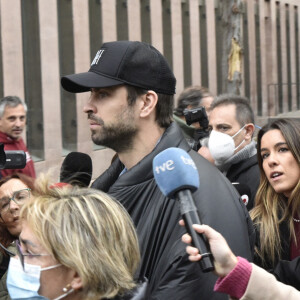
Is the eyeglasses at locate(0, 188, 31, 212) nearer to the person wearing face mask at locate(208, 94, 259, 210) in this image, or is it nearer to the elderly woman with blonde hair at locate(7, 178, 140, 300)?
the person wearing face mask at locate(208, 94, 259, 210)

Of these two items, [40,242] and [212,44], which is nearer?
[40,242]

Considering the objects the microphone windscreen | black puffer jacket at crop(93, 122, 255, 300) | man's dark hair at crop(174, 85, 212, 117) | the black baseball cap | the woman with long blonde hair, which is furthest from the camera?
man's dark hair at crop(174, 85, 212, 117)

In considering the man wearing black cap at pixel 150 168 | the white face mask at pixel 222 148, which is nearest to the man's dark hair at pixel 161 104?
the man wearing black cap at pixel 150 168

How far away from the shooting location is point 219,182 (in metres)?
3.17

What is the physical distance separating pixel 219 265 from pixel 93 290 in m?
0.46

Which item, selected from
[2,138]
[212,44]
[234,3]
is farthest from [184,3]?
[2,138]

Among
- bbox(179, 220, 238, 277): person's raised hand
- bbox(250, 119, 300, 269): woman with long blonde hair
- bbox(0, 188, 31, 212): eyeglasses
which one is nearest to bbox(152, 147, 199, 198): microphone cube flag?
bbox(179, 220, 238, 277): person's raised hand

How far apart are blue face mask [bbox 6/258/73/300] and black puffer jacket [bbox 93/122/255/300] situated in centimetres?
40

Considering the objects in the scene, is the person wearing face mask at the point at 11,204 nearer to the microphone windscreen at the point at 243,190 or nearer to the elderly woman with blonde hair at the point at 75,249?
the microphone windscreen at the point at 243,190

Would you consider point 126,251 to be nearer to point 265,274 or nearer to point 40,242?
point 40,242

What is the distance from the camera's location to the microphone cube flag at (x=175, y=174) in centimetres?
245

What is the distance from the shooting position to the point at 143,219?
3.13 metres

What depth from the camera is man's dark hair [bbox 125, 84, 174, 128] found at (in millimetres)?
3406

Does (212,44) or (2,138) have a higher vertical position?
(212,44)
